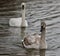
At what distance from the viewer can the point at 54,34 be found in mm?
16422

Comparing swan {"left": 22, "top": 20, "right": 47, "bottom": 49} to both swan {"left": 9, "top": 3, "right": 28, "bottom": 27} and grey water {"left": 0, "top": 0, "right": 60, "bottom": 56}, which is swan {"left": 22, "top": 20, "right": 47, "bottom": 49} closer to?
grey water {"left": 0, "top": 0, "right": 60, "bottom": 56}

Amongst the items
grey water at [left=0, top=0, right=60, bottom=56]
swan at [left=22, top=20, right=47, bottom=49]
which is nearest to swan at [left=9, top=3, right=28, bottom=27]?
grey water at [left=0, top=0, right=60, bottom=56]

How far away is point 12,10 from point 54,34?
7.14 meters

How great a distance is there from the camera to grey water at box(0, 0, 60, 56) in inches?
545

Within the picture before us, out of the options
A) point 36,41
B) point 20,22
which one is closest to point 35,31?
point 20,22

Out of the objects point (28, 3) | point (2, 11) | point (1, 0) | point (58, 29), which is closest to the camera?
point (58, 29)

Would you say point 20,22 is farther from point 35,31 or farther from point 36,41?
point 36,41

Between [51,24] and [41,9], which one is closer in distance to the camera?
[51,24]

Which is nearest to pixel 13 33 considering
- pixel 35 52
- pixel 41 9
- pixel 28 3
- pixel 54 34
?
pixel 54 34

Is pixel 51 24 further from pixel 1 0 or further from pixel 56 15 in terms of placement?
pixel 1 0

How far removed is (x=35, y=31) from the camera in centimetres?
1697

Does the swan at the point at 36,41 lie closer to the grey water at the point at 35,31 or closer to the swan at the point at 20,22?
the grey water at the point at 35,31

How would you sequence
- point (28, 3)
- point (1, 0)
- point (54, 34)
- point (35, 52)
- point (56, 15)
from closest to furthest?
point (35, 52) < point (54, 34) < point (56, 15) < point (28, 3) < point (1, 0)

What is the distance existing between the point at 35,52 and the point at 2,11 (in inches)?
343
